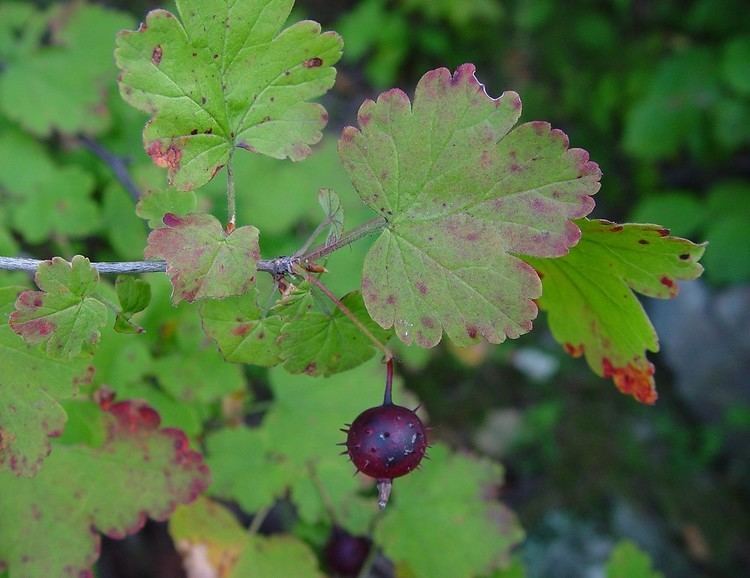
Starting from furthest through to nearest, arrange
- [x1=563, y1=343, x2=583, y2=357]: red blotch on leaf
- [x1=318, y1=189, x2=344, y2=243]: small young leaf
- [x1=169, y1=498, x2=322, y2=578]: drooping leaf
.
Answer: [x1=169, y1=498, x2=322, y2=578]: drooping leaf → [x1=563, y1=343, x2=583, y2=357]: red blotch on leaf → [x1=318, y1=189, x2=344, y2=243]: small young leaf

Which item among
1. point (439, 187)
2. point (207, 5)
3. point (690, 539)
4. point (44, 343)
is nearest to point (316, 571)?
point (44, 343)

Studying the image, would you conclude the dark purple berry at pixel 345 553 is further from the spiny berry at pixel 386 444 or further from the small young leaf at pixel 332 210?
the small young leaf at pixel 332 210

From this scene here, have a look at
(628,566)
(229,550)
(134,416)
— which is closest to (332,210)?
(134,416)

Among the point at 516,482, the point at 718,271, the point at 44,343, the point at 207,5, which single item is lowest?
the point at 516,482

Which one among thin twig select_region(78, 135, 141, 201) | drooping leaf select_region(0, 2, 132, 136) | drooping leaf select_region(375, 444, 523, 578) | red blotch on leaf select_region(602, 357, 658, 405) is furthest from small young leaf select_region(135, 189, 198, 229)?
drooping leaf select_region(0, 2, 132, 136)

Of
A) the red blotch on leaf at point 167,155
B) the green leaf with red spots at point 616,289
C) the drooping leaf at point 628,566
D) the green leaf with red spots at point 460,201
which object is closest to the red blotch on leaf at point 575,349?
the green leaf with red spots at point 616,289

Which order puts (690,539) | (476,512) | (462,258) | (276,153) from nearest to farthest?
(462,258), (276,153), (476,512), (690,539)

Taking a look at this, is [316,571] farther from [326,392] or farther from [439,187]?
[439,187]

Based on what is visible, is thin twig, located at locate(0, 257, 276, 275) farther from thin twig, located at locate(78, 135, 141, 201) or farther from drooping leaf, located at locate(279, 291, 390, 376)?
thin twig, located at locate(78, 135, 141, 201)
